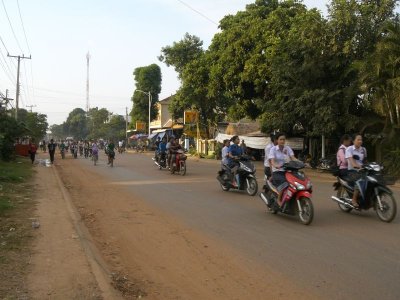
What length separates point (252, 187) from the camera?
43.5 feet

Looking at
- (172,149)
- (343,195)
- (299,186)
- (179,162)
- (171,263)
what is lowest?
(171,263)

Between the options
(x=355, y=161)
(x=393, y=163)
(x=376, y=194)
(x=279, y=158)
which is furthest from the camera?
(x=393, y=163)

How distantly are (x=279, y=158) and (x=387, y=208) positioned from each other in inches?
90.0

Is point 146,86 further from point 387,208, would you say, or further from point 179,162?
point 387,208

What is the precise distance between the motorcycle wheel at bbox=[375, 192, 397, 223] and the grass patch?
6244 millimetres

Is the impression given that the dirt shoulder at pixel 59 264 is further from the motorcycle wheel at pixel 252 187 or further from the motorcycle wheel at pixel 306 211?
the motorcycle wheel at pixel 252 187

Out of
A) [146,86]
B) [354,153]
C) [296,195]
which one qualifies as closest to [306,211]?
[296,195]

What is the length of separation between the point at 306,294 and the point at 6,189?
36.3 feet

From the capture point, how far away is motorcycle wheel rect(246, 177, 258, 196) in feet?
43.1

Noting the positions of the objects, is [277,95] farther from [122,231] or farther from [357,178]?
[122,231]

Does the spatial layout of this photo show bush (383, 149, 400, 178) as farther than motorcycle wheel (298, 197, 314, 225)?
Yes

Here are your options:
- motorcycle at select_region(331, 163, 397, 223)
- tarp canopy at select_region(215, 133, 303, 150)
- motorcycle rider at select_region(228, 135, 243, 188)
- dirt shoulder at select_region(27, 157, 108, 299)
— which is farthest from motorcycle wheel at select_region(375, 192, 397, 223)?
tarp canopy at select_region(215, 133, 303, 150)

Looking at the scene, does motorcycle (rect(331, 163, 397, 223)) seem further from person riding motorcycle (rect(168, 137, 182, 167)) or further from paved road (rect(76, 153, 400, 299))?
person riding motorcycle (rect(168, 137, 182, 167))

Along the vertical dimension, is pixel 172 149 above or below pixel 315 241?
above
